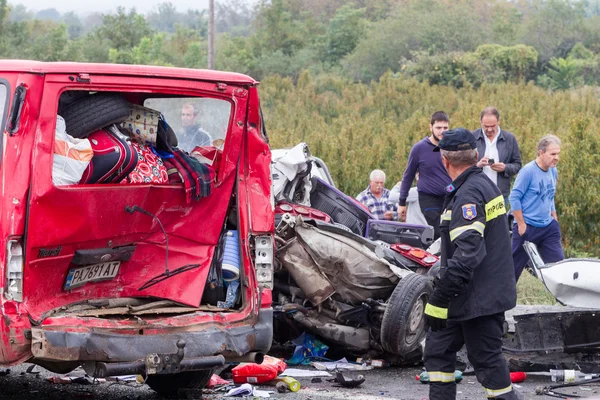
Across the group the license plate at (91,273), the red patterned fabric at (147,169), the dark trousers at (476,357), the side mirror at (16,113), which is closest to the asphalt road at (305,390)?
the license plate at (91,273)

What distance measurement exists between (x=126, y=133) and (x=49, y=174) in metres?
0.94

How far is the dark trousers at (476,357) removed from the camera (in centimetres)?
572

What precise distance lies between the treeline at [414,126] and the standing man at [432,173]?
461cm

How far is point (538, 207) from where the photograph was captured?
9.79m

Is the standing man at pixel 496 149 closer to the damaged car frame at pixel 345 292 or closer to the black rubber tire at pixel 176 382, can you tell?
the damaged car frame at pixel 345 292

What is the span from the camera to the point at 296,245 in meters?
7.74

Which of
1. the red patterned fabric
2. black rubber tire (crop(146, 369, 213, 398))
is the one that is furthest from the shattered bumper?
the red patterned fabric

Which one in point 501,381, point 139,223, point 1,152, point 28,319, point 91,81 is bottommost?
point 501,381

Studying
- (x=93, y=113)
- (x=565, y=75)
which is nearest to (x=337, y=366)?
(x=93, y=113)

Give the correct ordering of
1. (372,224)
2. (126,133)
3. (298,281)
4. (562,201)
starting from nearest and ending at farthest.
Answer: (126,133), (298,281), (372,224), (562,201)

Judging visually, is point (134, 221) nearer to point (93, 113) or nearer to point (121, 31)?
point (93, 113)

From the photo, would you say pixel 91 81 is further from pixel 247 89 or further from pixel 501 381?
pixel 501 381

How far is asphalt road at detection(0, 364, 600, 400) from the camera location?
6801 mm

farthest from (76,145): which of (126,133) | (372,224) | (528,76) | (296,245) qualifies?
(528,76)
